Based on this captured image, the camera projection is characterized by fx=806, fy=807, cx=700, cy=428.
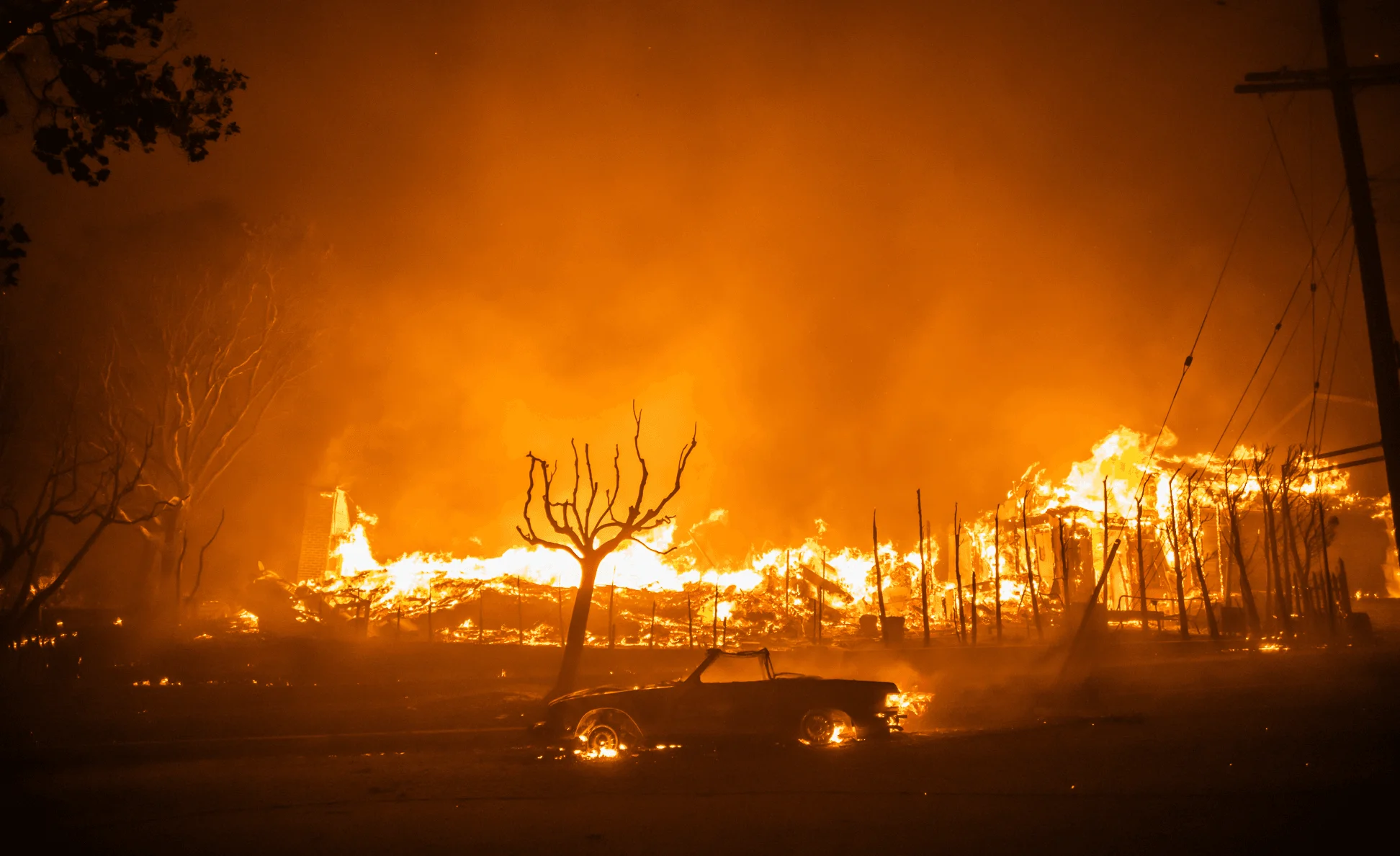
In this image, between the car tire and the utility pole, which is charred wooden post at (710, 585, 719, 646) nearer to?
the car tire

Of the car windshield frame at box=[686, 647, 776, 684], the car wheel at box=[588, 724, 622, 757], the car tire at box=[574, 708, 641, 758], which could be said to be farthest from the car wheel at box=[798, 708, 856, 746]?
the car wheel at box=[588, 724, 622, 757]

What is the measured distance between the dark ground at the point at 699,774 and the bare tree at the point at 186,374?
10103mm

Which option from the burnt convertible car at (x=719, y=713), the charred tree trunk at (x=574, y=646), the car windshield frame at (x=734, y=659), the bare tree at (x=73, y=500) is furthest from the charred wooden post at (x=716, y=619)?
the bare tree at (x=73, y=500)

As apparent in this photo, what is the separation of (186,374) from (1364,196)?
121ft

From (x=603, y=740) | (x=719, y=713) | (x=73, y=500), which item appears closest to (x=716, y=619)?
(x=719, y=713)

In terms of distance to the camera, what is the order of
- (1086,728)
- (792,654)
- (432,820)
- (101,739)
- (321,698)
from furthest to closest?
(792,654), (321,698), (101,739), (1086,728), (432,820)

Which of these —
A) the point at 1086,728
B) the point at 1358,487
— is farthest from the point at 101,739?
the point at 1358,487

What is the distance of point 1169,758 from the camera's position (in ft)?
37.0

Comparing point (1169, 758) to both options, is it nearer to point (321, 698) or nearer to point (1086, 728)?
point (1086, 728)

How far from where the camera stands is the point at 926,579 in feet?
146

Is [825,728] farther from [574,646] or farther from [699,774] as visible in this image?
[574,646]

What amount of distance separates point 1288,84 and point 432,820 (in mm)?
19167

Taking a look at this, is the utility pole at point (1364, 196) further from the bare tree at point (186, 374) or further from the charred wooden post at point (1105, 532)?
the bare tree at point (186, 374)

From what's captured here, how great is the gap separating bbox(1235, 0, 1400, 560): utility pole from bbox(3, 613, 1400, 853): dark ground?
5.24 meters
